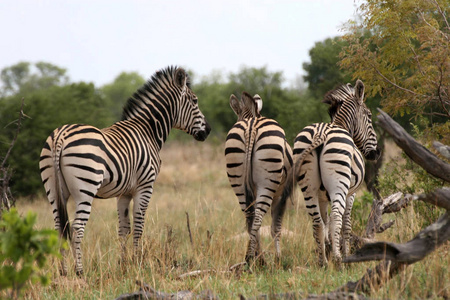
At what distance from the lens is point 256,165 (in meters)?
6.68

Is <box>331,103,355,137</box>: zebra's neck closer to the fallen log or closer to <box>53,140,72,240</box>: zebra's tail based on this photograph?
the fallen log

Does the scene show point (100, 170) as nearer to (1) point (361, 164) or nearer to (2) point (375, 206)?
(1) point (361, 164)

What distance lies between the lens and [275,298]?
4621 millimetres

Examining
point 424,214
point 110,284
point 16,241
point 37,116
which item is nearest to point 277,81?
point 37,116

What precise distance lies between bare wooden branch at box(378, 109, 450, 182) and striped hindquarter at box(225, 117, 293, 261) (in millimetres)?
1973

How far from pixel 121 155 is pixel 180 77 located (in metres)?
1.84

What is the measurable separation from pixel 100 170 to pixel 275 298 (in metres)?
2.80

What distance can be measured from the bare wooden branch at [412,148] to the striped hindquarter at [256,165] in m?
1.97

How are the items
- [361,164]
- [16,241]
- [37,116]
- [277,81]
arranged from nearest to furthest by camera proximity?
[16,241] → [361,164] → [37,116] → [277,81]

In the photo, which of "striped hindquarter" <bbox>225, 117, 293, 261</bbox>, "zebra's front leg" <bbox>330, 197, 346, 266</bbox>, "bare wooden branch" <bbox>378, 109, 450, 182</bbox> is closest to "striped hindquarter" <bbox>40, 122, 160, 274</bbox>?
"striped hindquarter" <bbox>225, 117, 293, 261</bbox>

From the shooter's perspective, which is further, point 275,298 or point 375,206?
point 375,206

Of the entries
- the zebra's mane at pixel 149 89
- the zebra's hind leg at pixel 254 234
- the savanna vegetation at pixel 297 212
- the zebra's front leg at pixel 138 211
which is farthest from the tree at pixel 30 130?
the zebra's hind leg at pixel 254 234

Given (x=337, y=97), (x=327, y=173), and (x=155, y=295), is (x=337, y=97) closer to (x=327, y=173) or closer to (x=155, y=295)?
(x=327, y=173)

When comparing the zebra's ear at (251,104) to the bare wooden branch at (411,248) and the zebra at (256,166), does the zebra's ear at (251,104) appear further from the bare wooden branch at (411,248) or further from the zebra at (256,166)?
the bare wooden branch at (411,248)
